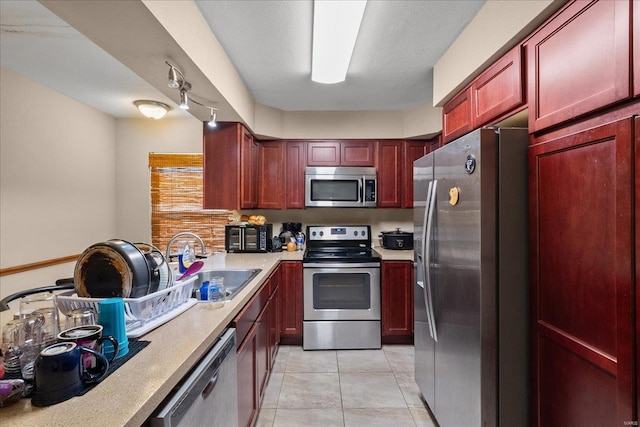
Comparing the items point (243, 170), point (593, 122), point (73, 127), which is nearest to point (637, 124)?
point (593, 122)

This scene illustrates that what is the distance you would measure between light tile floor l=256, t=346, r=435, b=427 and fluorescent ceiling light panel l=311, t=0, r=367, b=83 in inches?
94.3

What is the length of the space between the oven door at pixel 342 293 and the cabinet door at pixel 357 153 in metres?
1.19

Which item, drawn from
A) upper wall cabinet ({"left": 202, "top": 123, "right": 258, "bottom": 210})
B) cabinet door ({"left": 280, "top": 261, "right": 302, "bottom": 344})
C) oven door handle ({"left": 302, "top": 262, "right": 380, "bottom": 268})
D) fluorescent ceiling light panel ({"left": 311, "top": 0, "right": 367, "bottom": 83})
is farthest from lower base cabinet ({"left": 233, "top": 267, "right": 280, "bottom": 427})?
fluorescent ceiling light panel ({"left": 311, "top": 0, "right": 367, "bottom": 83})

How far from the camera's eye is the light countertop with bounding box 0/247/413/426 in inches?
26.4

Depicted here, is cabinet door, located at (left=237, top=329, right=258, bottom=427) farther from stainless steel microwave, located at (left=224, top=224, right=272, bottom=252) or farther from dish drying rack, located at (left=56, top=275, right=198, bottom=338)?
stainless steel microwave, located at (left=224, top=224, right=272, bottom=252)

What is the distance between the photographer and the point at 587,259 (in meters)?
1.04

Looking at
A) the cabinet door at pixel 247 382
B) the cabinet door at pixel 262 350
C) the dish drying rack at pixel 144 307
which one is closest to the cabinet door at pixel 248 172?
the cabinet door at pixel 262 350

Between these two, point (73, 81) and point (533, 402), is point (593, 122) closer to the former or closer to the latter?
point (533, 402)

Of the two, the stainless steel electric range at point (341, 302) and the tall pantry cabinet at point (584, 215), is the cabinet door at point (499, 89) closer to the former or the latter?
the tall pantry cabinet at point (584, 215)

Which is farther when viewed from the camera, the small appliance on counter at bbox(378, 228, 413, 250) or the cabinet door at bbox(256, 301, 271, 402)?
the small appliance on counter at bbox(378, 228, 413, 250)

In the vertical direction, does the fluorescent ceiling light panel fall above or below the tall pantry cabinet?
above

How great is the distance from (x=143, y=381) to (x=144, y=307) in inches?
15.7

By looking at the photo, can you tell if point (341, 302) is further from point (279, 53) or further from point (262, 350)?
point (279, 53)

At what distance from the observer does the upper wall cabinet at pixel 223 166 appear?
111 inches
